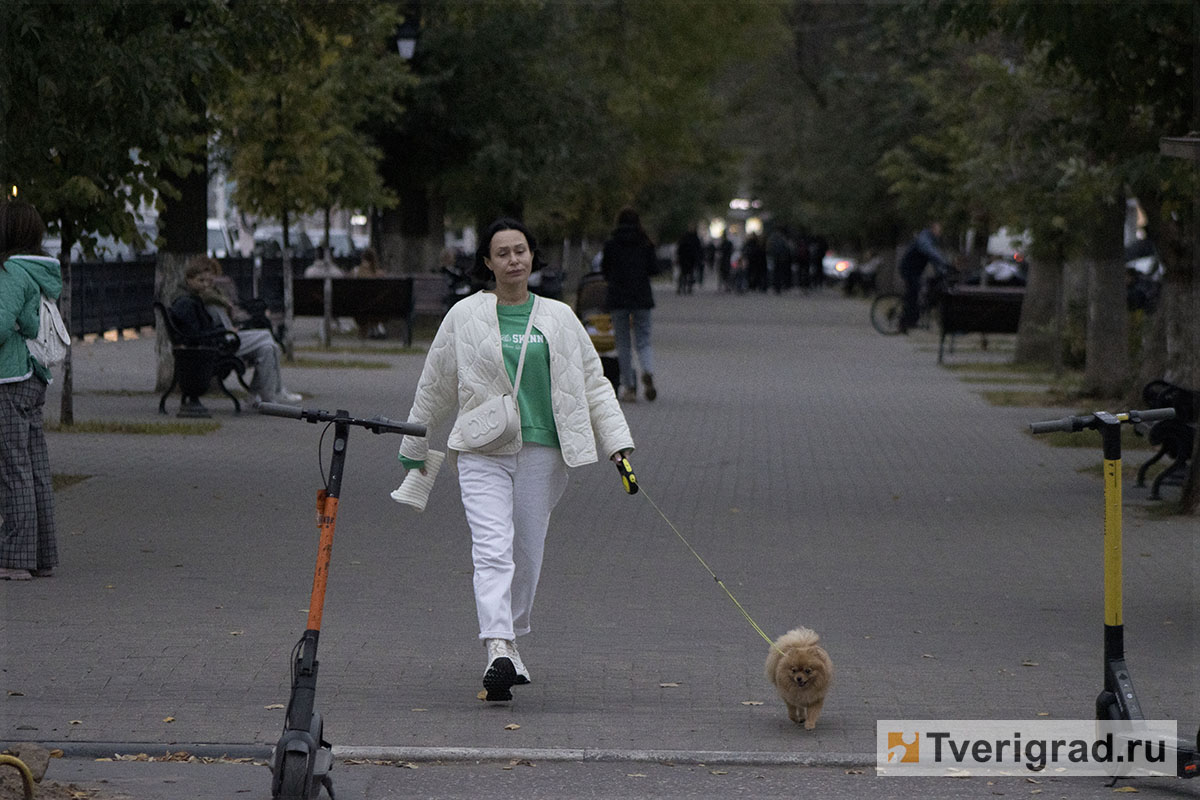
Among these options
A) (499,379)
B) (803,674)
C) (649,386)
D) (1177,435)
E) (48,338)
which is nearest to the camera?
(803,674)

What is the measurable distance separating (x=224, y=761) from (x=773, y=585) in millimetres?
3638

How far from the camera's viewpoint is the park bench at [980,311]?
24.4 m

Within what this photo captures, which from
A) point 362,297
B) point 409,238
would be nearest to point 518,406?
point 362,297

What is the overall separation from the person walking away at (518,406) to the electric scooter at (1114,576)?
1.62m

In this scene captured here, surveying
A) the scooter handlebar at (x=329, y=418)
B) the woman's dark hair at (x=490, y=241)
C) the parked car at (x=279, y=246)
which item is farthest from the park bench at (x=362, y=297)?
the scooter handlebar at (x=329, y=418)

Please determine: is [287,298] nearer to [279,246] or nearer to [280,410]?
[280,410]

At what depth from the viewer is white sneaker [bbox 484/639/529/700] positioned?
239 inches

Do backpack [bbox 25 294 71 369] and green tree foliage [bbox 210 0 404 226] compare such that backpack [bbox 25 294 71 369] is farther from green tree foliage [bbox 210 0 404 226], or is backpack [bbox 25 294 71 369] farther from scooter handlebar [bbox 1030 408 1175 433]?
green tree foliage [bbox 210 0 404 226]

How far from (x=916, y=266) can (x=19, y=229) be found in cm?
2570

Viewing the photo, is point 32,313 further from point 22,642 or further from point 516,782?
point 516,782

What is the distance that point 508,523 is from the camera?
6211 millimetres

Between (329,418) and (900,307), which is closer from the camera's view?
(329,418)

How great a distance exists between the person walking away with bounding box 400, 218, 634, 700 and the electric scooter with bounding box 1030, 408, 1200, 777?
162 cm

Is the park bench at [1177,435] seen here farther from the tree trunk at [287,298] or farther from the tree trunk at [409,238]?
the tree trunk at [409,238]
